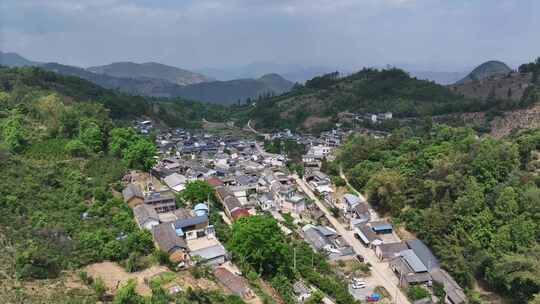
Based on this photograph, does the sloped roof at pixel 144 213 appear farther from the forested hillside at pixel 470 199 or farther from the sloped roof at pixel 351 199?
the forested hillside at pixel 470 199

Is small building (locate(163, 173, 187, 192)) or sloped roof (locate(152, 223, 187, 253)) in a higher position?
small building (locate(163, 173, 187, 192))

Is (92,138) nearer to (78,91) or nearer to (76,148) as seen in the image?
(76,148)

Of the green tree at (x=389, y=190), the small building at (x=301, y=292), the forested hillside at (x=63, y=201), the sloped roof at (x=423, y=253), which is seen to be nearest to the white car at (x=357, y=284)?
the small building at (x=301, y=292)

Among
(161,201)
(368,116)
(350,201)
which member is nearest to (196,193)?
(161,201)

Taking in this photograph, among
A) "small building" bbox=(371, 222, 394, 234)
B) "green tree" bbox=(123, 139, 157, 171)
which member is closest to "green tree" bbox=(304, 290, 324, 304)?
"small building" bbox=(371, 222, 394, 234)

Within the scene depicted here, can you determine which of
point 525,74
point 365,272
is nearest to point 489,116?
point 525,74

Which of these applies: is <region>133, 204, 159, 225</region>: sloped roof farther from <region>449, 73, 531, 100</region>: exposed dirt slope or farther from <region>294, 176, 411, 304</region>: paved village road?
<region>449, 73, 531, 100</region>: exposed dirt slope
